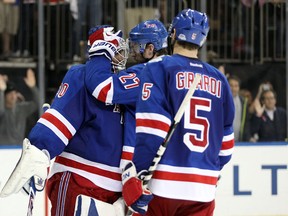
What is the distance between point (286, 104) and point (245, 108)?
358 mm

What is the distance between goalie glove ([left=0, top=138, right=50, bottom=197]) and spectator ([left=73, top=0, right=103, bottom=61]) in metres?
4.03

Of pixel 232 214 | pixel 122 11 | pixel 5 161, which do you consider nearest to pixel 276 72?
pixel 122 11

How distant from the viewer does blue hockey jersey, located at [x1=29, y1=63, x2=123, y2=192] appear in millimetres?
3863

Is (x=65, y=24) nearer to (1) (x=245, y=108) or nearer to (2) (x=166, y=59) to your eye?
(1) (x=245, y=108)

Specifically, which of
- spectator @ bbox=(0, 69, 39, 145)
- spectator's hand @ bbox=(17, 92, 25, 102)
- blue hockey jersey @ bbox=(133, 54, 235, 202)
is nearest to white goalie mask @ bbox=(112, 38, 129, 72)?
blue hockey jersey @ bbox=(133, 54, 235, 202)

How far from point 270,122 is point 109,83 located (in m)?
3.71

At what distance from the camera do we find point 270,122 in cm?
737

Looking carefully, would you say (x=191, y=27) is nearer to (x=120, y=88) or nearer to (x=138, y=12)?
(x=120, y=88)

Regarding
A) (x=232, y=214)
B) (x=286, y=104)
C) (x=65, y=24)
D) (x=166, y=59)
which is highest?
(x=166, y=59)

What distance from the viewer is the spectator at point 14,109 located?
6969 mm

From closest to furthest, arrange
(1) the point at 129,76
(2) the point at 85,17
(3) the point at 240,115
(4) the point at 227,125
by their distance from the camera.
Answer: (4) the point at 227,125 → (1) the point at 129,76 → (3) the point at 240,115 → (2) the point at 85,17

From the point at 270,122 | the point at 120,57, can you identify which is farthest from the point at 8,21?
the point at 120,57

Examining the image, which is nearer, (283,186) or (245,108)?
(283,186)

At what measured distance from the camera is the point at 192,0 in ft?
25.5
